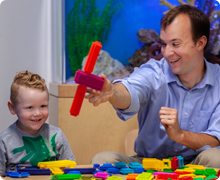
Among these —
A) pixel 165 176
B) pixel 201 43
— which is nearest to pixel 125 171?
pixel 165 176

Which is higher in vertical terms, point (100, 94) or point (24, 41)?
point (24, 41)

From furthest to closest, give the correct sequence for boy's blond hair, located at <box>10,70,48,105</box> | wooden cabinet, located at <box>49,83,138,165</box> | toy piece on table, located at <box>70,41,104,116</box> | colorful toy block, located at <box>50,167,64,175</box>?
wooden cabinet, located at <box>49,83,138,165</box> → boy's blond hair, located at <box>10,70,48,105</box> → colorful toy block, located at <box>50,167,64,175</box> → toy piece on table, located at <box>70,41,104,116</box>

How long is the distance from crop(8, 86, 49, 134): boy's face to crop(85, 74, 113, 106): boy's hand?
36 cm

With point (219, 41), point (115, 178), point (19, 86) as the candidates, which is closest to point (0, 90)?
point (19, 86)

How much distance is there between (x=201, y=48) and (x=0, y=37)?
1.00 meters

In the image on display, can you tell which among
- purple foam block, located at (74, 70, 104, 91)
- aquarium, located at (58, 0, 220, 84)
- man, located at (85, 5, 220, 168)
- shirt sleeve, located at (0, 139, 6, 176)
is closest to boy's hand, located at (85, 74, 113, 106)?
purple foam block, located at (74, 70, 104, 91)

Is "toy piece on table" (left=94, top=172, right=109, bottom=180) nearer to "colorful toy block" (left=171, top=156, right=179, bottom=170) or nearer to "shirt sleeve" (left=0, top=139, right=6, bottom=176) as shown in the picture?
"colorful toy block" (left=171, top=156, right=179, bottom=170)

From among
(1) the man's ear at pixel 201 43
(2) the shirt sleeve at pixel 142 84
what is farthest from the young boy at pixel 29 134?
(1) the man's ear at pixel 201 43

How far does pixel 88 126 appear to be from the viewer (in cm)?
206

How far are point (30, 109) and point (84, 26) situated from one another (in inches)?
46.4

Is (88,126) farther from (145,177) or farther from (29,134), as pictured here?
(145,177)

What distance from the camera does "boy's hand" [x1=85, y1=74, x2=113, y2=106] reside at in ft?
3.19

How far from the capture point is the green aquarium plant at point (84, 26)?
7.38ft

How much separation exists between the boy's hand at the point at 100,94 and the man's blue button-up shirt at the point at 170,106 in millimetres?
406
